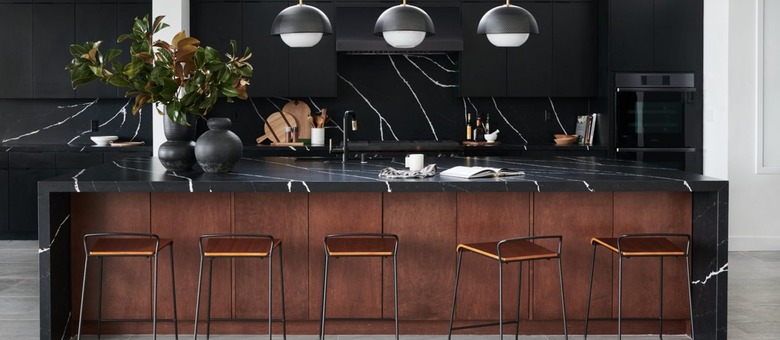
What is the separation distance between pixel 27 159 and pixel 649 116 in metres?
5.51

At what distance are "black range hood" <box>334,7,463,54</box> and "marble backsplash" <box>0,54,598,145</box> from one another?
1.51 feet

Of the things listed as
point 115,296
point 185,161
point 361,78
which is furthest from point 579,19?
point 115,296

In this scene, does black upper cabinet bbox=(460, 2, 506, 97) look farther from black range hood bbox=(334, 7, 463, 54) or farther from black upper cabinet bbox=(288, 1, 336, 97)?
→ black upper cabinet bbox=(288, 1, 336, 97)

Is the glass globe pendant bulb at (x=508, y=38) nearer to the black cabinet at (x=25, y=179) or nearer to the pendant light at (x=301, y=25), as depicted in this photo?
the pendant light at (x=301, y=25)

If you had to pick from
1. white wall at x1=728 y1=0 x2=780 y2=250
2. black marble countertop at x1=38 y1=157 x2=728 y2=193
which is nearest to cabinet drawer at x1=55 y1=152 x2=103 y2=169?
black marble countertop at x1=38 y1=157 x2=728 y2=193

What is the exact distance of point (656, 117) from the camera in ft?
25.3

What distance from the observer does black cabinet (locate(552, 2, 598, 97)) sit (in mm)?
8070

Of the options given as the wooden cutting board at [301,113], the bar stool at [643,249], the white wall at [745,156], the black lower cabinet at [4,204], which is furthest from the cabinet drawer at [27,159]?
the white wall at [745,156]

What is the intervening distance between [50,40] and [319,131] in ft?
8.54

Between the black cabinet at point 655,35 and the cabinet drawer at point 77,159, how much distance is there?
463 centimetres

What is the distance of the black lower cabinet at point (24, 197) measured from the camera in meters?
7.90

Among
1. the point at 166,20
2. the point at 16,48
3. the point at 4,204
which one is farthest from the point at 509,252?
the point at 16,48

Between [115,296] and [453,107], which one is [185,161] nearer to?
[115,296]

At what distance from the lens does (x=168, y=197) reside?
187 inches
